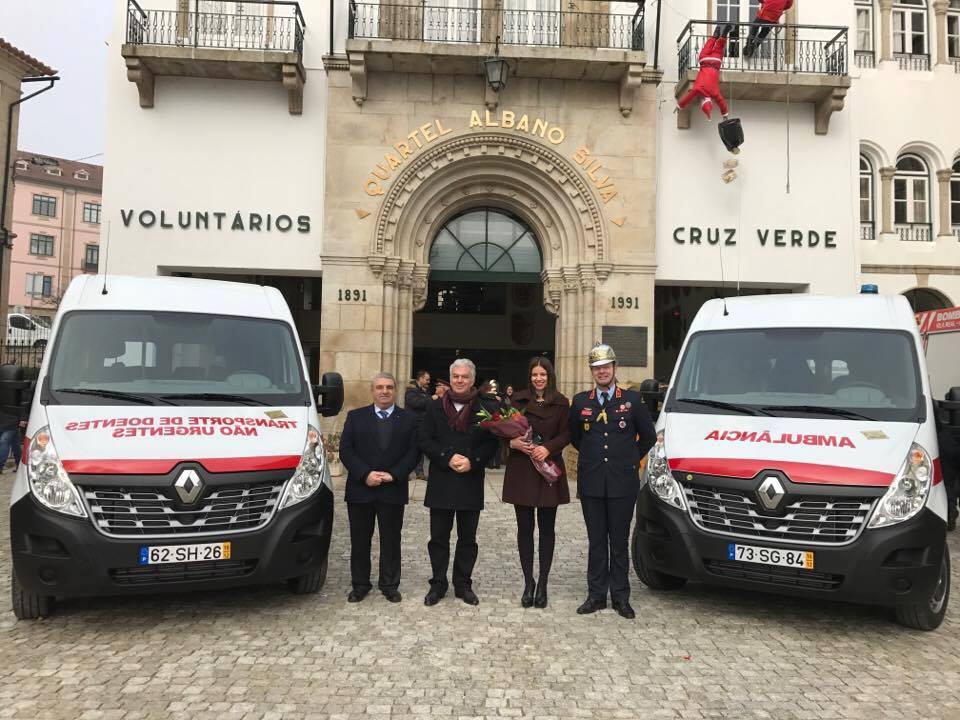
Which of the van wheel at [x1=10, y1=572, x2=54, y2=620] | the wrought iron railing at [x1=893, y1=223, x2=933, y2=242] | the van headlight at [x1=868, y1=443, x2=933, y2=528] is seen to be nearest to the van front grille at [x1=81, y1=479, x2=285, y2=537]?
the van wheel at [x1=10, y1=572, x2=54, y2=620]

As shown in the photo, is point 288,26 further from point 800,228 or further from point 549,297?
point 800,228

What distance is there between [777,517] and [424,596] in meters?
2.57

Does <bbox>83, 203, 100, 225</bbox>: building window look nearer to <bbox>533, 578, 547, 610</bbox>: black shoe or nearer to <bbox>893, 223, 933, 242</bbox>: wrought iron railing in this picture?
<bbox>893, 223, 933, 242</bbox>: wrought iron railing

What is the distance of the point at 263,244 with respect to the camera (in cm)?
1287

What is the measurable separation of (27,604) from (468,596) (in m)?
2.89

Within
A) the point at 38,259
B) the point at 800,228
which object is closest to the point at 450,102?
the point at 800,228

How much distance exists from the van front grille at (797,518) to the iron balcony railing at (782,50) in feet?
34.9

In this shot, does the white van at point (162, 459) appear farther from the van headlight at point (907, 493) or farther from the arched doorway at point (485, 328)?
the arched doorway at point (485, 328)

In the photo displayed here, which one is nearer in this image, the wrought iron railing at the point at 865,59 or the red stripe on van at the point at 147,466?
the red stripe on van at the point at 147,466

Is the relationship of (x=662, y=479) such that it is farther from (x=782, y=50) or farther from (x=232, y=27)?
(x=232, y=27)

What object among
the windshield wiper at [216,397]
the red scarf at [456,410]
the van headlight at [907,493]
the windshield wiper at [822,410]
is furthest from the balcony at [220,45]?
the van headlight at [907,493]

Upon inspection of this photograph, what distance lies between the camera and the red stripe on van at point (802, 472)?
4441 millimetres

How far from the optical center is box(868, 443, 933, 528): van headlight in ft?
14.4

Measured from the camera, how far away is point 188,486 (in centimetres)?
436
